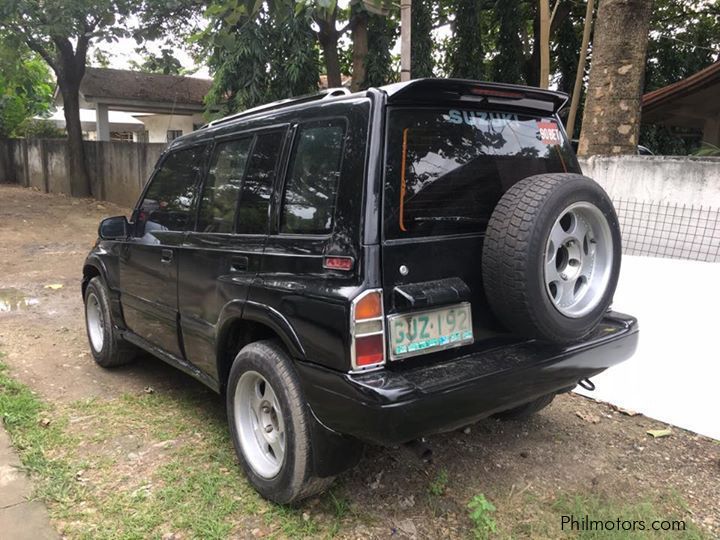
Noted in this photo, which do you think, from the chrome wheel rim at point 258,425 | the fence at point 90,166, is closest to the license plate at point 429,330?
the chrome wheel rim at point 258,425

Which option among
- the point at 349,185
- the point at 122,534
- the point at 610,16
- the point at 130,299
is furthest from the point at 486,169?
the point at 610,16

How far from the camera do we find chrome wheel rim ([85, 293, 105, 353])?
185 inches

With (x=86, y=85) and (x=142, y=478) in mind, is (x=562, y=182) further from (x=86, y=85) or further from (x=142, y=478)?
(x=86, y=85)

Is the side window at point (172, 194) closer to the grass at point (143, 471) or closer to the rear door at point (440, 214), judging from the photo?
the grass at point (143, 471)

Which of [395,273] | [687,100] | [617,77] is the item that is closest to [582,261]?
[395,273]

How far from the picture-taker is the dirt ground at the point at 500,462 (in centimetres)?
282

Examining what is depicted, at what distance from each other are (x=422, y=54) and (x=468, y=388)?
911cm

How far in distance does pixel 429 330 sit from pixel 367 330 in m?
0.30

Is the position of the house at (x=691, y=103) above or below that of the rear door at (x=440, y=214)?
above

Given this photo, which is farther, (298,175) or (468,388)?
(298,175)

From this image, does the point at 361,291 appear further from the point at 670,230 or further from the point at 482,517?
the point at 670,230

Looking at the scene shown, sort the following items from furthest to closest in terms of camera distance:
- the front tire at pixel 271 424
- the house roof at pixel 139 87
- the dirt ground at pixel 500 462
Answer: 1. the house roof at pixel 139 87
2. the dirt ground at pixel 500 462
3. the front tire at pixel 271 424

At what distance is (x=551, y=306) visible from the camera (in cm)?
243

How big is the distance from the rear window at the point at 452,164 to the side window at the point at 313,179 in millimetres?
271
